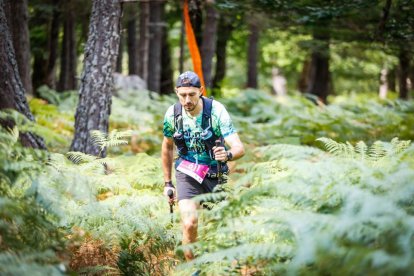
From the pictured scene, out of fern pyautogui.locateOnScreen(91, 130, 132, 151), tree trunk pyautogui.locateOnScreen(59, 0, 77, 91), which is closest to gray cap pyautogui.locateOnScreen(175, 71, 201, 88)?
fern pyautogui.locateOnScreen(91, 130, 132, 151)

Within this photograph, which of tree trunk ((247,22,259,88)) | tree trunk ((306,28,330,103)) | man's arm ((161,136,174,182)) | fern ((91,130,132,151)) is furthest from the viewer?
tree trunk ((247,22,259,88))

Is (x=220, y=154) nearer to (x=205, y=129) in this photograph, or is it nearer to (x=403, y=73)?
(x=205, y=129)

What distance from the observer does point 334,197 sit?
13.5 feet

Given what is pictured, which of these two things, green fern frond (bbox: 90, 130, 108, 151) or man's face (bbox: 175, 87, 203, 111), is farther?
green fern frond (bbox: 90, 130, 108, 151)

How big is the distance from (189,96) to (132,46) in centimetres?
1381

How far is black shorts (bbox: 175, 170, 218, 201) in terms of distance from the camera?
5.65 m

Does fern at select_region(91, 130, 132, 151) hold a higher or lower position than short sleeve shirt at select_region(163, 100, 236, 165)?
lower

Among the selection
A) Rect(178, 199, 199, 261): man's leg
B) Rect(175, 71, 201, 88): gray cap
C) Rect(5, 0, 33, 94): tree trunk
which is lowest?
Rect(178, 199, 199, 261): man's leg

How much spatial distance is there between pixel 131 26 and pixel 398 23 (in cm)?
1102

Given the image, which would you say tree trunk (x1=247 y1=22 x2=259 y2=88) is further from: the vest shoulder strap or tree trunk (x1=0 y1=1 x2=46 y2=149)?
the vest shoulder strap

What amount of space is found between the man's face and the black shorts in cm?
75

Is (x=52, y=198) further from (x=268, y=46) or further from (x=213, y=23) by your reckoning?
(x=268, y=46)

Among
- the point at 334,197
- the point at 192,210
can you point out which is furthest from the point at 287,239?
the point at 192,210

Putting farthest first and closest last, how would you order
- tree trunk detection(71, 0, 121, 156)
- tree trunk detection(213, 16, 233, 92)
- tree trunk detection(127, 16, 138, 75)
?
tree trunk detection(213, 16, 233, 92), tree trunk detection(127, 16, 138, 75), tree trunk detection(71, 0, 121, 156)
